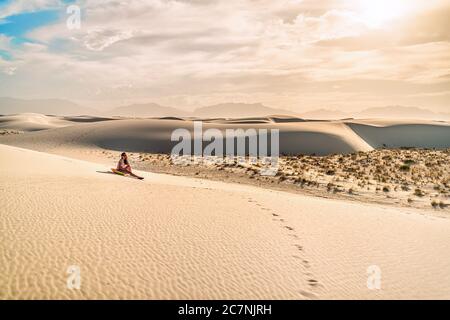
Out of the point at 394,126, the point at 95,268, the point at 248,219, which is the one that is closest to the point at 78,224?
the point at 95,268

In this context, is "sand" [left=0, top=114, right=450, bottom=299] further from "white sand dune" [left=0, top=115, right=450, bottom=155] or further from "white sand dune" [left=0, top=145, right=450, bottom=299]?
"white sand dune" [left=0, top=115, right=450, bottom=155]

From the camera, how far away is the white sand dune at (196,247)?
270 inches

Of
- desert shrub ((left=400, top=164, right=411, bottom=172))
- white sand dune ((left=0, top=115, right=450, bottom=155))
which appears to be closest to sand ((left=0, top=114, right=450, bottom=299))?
desert shrub ((left=400, top=164, right=411, bottom=172))

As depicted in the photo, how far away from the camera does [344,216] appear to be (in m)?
14.0
